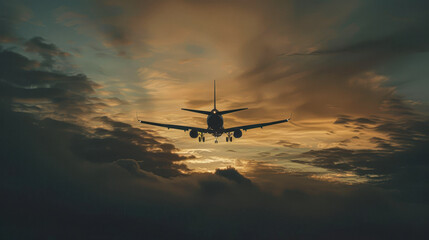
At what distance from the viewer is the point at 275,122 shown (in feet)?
222

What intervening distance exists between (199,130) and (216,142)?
5080mm

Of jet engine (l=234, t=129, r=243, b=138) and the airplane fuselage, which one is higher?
the airplane fuselage

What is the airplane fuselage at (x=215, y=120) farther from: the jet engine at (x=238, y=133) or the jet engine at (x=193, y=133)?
the jet engine at (x=238, y=133)

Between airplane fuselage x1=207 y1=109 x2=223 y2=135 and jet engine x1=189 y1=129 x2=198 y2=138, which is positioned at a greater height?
airplane fuselage x1=207 y1=109 x2=223 y2=135

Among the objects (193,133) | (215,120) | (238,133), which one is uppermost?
(215,120)

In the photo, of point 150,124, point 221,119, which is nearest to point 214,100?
point 221,119

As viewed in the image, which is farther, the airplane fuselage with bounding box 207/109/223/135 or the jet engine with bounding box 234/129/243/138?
the airplane fuselage with bounding box 207/109/223/135

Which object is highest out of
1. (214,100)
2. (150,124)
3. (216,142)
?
(214,100)

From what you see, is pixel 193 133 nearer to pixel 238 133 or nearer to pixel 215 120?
pixel 215 120

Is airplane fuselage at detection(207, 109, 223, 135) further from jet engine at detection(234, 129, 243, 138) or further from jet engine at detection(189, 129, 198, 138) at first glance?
jet engine at detection(234, 129, 243, 138)

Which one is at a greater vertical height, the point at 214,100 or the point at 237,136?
the point at 214,100

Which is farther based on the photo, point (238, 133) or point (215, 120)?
point (215, 120)

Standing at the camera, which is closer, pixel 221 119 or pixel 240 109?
Result: pixel 240 109

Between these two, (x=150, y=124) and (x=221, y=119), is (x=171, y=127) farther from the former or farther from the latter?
(x=221, y=119)
